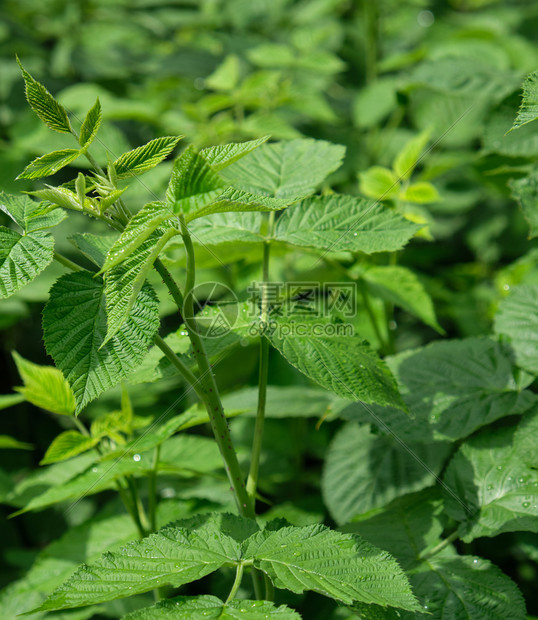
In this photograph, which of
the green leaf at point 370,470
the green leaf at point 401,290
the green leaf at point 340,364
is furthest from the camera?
the green leaf at point 401,290

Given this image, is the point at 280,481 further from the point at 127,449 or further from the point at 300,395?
the point at 127,449

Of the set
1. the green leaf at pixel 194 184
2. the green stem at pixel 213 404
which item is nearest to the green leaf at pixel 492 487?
the green stem at pixel 213 404

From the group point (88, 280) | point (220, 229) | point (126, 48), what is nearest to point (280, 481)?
point (220, 229)

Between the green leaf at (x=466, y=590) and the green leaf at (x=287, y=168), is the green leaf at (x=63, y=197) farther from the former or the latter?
the green leaf at (x=466, y=590)

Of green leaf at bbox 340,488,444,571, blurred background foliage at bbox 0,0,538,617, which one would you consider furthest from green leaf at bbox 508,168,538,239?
green leaf at bbox 340,488,444,571

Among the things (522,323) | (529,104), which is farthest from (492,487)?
(529,104)

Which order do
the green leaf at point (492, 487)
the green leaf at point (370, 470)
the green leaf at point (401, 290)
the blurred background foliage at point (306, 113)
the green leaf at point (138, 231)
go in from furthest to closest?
the blurred background foliage at point (306, 113), the green leaf at point (401, 290), the green leaf at point (370, 470), the green leaf at point (492, 487), the green leaf at point (138, 231)

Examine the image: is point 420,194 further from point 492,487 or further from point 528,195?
point 492,487
